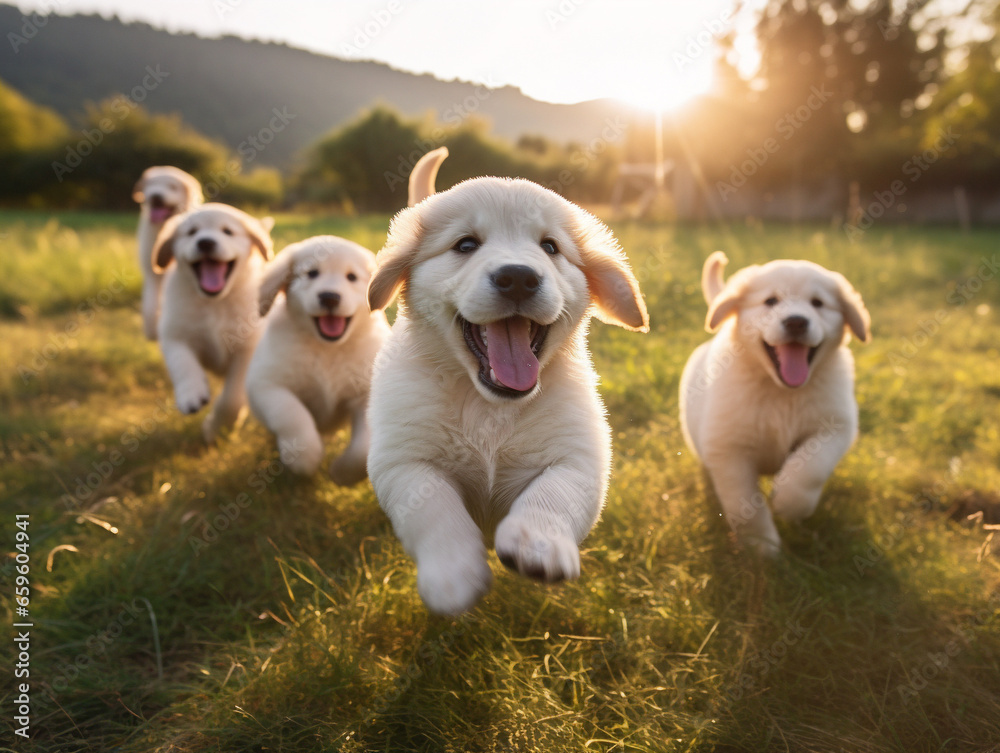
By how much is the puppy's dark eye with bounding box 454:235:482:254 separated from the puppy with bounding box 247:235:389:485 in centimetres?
139

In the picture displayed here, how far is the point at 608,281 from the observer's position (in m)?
2.34

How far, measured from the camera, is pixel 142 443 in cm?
431

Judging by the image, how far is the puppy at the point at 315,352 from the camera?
3434 millimetres

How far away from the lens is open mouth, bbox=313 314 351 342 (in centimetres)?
357

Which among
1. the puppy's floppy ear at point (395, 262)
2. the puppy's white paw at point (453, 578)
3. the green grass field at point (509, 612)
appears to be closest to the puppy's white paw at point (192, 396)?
the green grass field at point (509, 612)

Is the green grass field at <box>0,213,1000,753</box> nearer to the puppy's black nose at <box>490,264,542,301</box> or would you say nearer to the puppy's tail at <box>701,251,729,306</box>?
the puppy's tail at <box>701,251,729,306</box>

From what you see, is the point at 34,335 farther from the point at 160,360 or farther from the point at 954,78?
the point at 954,78

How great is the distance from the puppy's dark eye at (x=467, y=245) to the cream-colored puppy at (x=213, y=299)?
2.62 meters

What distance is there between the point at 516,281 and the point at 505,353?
0.24m

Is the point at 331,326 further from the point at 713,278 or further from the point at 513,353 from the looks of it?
the point at 713,278

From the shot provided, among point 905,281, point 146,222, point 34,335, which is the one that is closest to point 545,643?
point 146,222

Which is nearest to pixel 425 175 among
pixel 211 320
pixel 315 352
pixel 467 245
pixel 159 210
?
pixel 315 352

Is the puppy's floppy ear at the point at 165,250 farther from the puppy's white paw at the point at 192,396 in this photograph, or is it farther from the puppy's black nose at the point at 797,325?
the puppy's black nose at the point at 797,325

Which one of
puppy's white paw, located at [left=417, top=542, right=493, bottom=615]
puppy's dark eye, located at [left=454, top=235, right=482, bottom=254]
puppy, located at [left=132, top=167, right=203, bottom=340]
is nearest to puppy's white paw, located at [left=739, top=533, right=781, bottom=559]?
puppy's white paw, located at [left=417, top=542, right=493, bottom=615]
